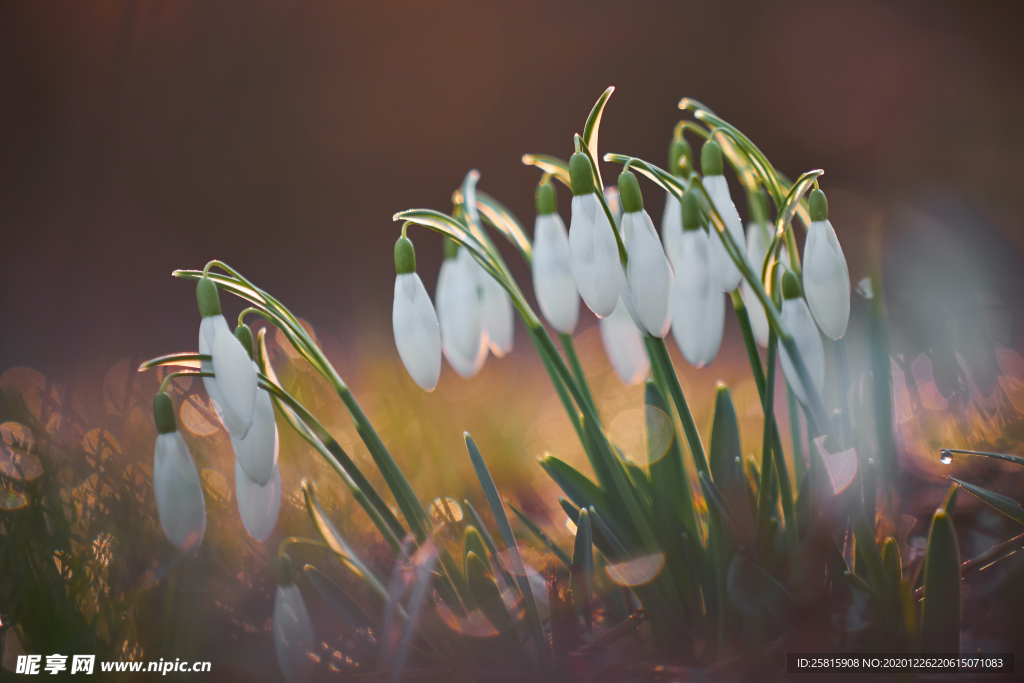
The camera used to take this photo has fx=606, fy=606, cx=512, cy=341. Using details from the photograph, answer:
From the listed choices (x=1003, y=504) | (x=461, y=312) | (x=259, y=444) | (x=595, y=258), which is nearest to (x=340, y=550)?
(x=259, y=444)

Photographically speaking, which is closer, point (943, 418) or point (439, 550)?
point (439, 550)

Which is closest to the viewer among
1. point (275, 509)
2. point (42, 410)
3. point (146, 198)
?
point (275, 509)

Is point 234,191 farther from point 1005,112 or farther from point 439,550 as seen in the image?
point 1005,112

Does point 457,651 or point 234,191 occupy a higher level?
point 234,191

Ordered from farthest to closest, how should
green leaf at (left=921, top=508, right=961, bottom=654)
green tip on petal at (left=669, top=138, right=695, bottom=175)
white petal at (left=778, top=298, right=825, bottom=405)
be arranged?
green tip on petal at (left=669, top=138, right=695, bottom=175)
white petal at (left=778, top=298, right=825, bottom=405)
green leaf at (left=921, top=508, right=961, bottom=654)

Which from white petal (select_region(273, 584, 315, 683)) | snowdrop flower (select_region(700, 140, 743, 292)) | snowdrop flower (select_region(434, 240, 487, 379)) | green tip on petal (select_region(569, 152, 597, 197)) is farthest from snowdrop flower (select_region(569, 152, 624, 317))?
white petal (select_region(273, 584, 315, 683))

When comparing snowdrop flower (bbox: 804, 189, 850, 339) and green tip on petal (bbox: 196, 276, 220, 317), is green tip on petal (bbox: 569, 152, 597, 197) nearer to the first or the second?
snowdrop flower (bbox: 804, 189, 850, 339)

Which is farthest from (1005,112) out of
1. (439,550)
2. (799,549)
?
(439,550)
